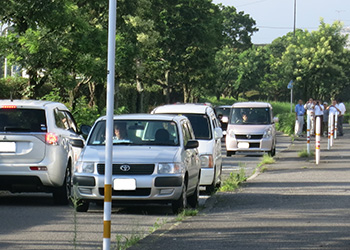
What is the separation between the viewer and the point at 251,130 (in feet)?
98.9

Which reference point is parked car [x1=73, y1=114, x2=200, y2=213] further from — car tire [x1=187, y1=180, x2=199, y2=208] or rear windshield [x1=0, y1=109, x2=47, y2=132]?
rear windshield [x1=0, y1=109, x2=47, y2=132]

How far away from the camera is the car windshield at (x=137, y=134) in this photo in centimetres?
1412

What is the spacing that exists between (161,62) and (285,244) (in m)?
44.6

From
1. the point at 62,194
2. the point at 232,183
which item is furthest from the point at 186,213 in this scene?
the point at 232,183

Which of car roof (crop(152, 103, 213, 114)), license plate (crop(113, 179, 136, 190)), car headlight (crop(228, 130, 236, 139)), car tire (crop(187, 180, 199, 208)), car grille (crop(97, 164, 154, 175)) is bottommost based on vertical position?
car tire (crop(187, 180, 199, 208))

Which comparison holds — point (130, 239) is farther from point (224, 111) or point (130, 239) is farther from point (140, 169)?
point (224, 111)

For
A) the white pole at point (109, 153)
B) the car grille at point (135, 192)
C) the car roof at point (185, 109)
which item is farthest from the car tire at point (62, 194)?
the white pole at point (109, 153)

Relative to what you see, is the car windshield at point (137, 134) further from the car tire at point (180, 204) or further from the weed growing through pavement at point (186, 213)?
the weed growing through pavement at point (186, 213)

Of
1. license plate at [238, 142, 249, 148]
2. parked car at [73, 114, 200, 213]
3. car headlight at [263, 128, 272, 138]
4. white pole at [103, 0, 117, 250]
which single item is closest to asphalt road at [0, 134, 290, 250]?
parked car at [73, 114, 200, 213]

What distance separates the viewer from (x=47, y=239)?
10648mm

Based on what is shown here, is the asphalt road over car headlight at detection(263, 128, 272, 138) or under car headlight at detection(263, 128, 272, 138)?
under

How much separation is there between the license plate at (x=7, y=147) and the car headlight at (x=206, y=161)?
12.4 feet

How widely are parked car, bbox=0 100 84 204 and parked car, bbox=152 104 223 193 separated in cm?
291

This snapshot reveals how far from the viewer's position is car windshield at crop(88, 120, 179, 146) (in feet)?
46.3
